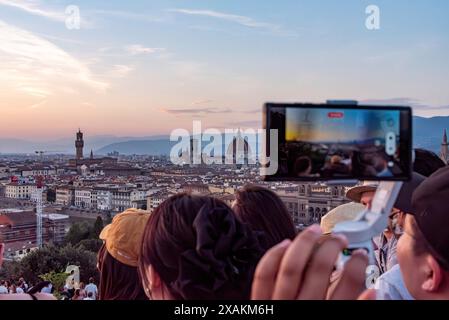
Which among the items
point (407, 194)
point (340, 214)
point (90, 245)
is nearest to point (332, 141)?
point (407, 194)

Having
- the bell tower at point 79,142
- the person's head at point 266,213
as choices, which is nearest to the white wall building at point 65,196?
the bell tower at point 79,142

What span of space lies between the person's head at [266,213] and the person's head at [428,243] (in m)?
0.57

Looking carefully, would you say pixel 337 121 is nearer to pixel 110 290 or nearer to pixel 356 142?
pixel 356 142

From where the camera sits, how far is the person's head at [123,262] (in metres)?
1.66

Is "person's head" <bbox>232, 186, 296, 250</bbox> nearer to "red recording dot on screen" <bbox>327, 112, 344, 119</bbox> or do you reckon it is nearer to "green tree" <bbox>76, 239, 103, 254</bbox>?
"red recording dot on screen" <bbox>327, 112, 344, 119</bbox>

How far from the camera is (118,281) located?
5.52ft

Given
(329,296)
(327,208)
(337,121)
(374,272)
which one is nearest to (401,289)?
(374,272)

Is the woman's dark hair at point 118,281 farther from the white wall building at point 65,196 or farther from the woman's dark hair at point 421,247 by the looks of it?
the white wall building at point 65,196

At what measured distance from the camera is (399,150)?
0.86 meters

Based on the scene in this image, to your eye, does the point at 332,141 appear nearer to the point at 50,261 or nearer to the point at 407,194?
the point at 407,194

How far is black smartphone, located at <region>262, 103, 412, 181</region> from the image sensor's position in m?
0.83

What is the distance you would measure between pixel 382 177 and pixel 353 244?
0.12 metres

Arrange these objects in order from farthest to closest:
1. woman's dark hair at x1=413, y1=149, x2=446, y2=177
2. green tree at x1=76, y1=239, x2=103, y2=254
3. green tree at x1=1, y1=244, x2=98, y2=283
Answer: green tree at x1=76, y1=239, x2=103, y2=254 < green tree at x1=1, y1=244, x2=98, y2=283 < woman's dark hair at x1=413, y1=149, x2=446, y2=177

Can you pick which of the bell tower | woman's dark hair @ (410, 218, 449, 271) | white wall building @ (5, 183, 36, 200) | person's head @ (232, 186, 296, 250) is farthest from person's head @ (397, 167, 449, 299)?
white wall building @ (5, 183, 36, 200)
